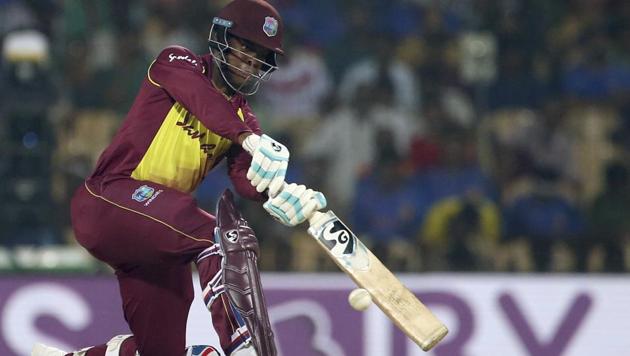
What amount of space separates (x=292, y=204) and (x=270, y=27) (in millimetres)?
615

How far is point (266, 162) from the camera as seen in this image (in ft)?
14.2

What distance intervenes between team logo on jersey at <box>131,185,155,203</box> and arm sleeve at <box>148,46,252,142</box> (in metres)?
0.31

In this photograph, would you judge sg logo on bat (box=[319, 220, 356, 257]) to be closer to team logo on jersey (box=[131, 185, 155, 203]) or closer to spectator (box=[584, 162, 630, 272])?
team logo on jersey (box=[131, 185, 155, 203])

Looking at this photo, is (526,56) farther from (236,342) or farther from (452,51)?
(236,342)

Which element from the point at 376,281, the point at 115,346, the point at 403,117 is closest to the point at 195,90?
the point at 376,281

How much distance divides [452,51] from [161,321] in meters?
4.35

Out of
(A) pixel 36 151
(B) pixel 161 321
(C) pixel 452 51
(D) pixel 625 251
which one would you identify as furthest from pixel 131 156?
(C) pixel 452 51

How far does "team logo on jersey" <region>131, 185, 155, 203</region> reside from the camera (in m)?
4.50

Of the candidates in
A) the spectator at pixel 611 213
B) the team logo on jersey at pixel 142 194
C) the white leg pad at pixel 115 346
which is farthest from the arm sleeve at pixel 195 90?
the spectator at pixel 611 213

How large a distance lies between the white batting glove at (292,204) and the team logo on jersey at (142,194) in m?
0.41

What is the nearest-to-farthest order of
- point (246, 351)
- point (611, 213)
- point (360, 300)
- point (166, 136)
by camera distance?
point (360, 300), point (246, 351), point (166, 136), point (611, 213)

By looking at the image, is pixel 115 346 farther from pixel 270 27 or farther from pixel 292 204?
pixel 270 27

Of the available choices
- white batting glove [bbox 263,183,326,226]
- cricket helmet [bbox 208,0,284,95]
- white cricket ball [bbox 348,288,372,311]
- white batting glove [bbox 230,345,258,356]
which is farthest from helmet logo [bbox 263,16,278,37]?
white batting glove [bbox 230,345,258,356]

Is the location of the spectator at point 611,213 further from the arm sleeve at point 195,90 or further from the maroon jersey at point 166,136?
the arm sleeve at point 195,90
